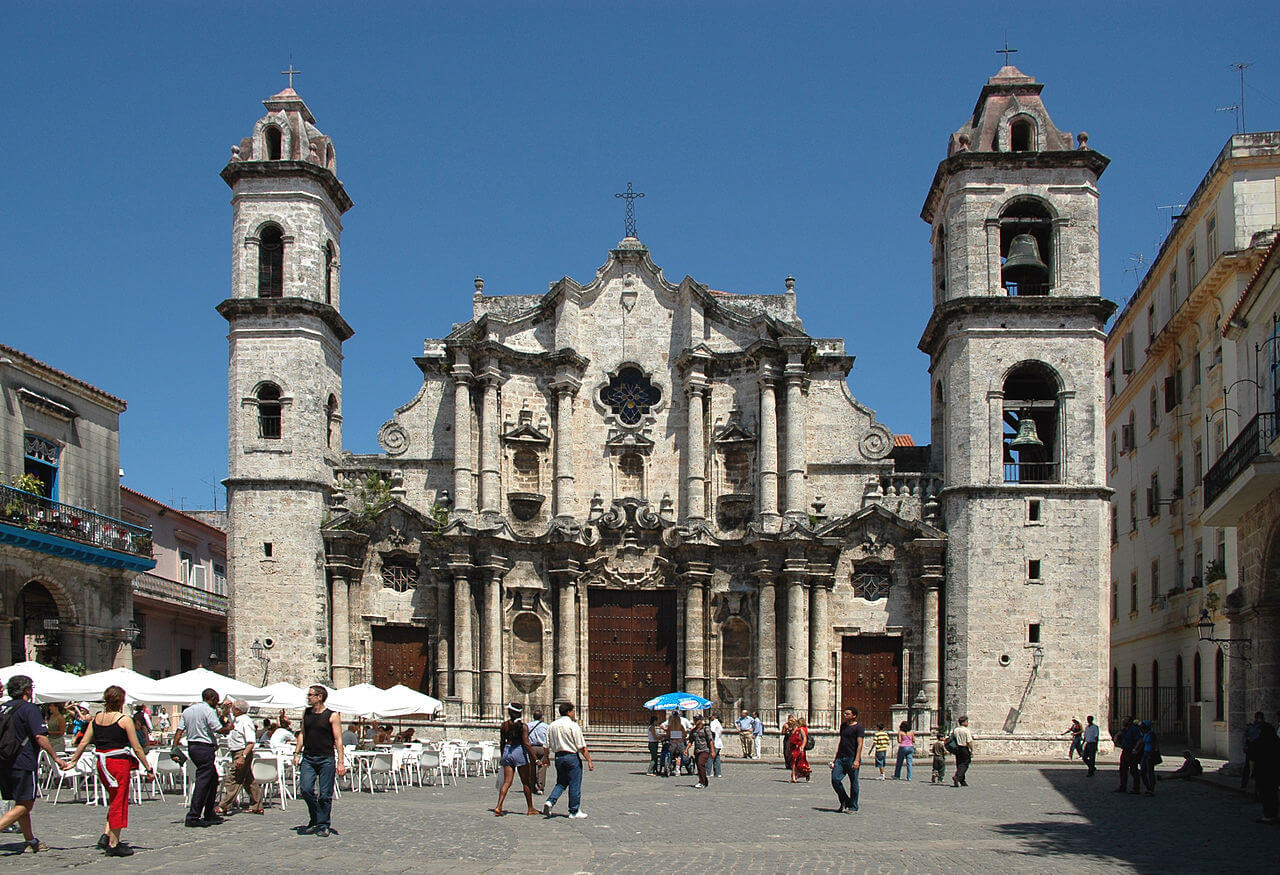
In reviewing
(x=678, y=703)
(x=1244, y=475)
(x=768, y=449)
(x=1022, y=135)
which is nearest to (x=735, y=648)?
(x=768, y=449)

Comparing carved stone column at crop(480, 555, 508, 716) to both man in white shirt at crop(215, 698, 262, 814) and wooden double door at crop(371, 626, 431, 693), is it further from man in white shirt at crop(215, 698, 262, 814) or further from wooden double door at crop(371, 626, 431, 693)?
man in white shirt at crop(215, 698, 262, 814)

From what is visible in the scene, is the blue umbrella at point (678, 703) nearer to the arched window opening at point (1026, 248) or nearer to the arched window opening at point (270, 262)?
the arched window opening at point (1026, 248)

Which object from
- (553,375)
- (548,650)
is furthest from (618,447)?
(548,650)

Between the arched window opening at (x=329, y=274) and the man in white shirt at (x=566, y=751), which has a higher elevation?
the arched window opening at (x=329, y=274)

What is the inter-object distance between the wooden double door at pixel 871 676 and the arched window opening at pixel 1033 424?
5.45 meters

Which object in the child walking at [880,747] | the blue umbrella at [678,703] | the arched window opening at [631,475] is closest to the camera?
the child walking at [880,747]

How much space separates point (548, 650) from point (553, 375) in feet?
24.9

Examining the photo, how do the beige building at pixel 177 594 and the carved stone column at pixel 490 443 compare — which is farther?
the beige building at pixel 177 594

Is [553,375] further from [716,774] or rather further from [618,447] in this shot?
[716,774]

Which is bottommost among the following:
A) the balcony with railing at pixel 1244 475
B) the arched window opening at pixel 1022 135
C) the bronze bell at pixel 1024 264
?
the balcony with railing at pixel 1244 475

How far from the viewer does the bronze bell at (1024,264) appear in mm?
35947

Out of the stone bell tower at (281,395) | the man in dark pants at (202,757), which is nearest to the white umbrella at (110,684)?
the man in dark pants at (202,757)

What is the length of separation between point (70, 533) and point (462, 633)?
32.7ft

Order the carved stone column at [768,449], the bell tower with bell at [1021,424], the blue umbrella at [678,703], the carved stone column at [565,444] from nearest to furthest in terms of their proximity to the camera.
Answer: the blue umbrella at [678,703], the bell tower with bell at [1021,424], the carved stone column at [768,449], the carved stone column at [565,444]
